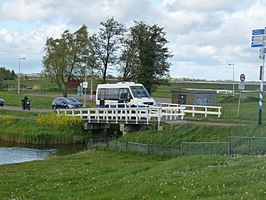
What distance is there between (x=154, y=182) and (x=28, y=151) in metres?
21.5

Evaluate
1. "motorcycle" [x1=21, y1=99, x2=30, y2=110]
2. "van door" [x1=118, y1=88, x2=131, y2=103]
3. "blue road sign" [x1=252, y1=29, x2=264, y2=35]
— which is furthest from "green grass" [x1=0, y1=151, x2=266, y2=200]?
"motorcycle" [x1=21, y1=99, x2=30, y2=110]

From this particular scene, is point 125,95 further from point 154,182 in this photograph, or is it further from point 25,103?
point 154,182

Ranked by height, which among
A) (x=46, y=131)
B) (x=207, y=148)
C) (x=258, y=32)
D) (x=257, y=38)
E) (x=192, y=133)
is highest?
(x=258, y=32)

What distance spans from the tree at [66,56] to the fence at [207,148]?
125 ft

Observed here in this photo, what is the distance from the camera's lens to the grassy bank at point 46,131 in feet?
127

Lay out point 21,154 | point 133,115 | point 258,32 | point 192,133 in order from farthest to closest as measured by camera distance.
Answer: point 133,115, point 21,154, point 192,133, point 258,32

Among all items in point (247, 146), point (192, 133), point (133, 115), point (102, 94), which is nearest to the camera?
point (247, 146)

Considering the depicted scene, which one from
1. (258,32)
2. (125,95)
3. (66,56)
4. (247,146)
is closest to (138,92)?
(125,95)

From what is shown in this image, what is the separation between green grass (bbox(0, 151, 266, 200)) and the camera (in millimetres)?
11641

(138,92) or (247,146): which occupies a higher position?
(138,92)

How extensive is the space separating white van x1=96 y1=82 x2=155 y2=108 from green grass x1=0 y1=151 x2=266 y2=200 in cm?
1907

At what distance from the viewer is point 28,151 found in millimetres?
33344

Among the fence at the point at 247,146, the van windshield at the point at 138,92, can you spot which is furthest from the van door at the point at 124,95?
the fence at the point at 247,146

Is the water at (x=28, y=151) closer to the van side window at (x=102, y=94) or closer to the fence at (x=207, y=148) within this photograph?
the fence at (x=207, y=148)
